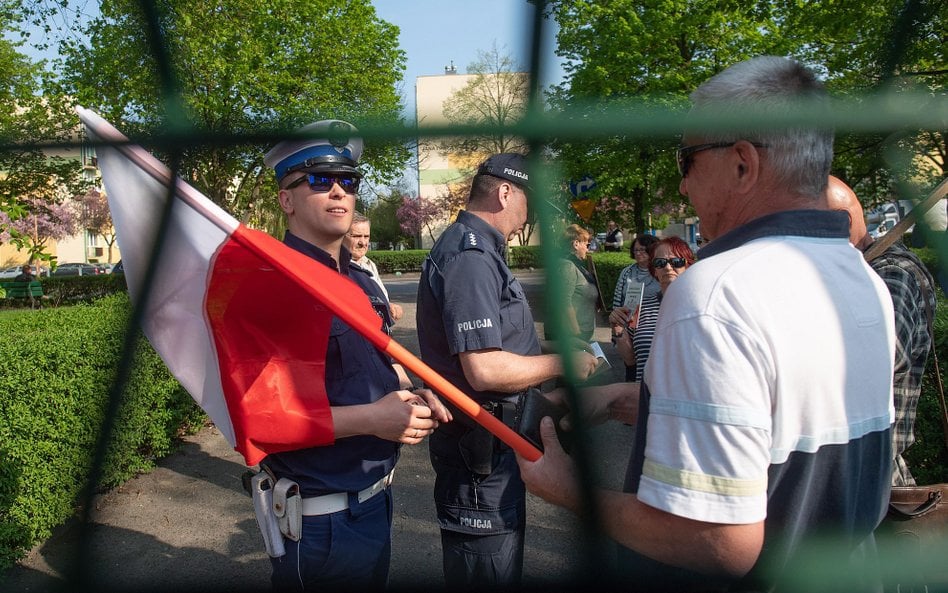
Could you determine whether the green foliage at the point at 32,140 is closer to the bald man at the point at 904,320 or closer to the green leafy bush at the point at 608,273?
the bald man at the point at 904,320

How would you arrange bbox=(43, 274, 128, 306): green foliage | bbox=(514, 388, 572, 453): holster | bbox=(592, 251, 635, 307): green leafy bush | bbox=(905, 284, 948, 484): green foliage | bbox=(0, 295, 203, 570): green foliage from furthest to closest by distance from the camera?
bbox=(592, 251, 635, 307): green leafy bush
bbox=(43, 274, 128, 306): green foliage
bbox=(905, 284, 948, 484): green foliage
bbox=(0, 295, 203, 570): green foliage
bbox=(514, 388, 572, 453): holster

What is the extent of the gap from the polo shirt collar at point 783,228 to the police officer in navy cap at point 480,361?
0.94 meters

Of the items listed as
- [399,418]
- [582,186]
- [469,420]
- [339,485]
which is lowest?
[339,485]

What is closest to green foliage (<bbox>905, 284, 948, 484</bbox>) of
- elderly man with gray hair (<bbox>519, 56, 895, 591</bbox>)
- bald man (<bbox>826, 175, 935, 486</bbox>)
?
bald man (<bbox>826, 175, 935, 486</bbox>)

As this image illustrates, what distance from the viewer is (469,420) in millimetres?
2064

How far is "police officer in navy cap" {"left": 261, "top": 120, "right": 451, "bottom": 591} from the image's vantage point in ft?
5.71

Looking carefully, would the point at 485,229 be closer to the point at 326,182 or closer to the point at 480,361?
the point at 480,361

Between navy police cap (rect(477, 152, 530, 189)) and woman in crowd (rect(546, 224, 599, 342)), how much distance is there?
4.9 inches

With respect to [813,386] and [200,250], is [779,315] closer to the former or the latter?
[813,386]

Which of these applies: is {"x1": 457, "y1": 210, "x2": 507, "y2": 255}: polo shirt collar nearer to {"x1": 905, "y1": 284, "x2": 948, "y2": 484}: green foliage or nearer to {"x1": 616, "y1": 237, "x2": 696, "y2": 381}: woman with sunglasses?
Answer: {"x1": 616, "y1": 237, "x2": 696, "y2": 381}: woman with sunglasses

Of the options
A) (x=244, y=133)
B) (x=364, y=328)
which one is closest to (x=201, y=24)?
(x=244, y=133)

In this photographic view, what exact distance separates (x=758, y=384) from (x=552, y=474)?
39 cm

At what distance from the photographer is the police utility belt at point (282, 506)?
1830 millimetres

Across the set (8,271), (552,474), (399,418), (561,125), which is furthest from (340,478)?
(8,271)
